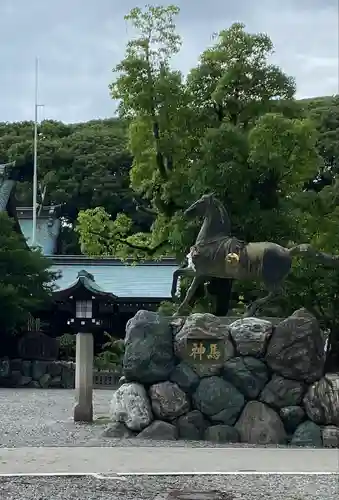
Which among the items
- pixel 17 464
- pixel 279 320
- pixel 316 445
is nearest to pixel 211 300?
pixel 279 320

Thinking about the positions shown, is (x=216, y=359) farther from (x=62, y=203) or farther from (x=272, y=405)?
(x=62, y=203)

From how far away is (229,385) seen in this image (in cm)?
967

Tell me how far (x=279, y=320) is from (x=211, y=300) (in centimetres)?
358

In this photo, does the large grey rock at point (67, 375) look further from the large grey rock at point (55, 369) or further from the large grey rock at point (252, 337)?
the large grey rock at point (252, 337)

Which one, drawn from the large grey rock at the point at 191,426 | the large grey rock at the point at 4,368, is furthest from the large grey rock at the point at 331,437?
the large grey rock at the point at 4,368

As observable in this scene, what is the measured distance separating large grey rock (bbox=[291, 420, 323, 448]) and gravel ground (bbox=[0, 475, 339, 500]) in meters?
2.63

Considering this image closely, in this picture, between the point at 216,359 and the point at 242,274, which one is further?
the point at 242,274

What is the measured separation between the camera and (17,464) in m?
7.06

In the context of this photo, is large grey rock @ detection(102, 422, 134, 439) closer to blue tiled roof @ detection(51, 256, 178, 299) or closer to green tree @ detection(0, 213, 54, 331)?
green tree @ detection(0, 213, 54, 331)

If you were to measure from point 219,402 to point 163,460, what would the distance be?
84.3 inches

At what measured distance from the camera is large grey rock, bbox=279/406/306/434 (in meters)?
9.51

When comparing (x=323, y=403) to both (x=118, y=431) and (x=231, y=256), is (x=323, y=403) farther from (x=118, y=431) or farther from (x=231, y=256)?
(x=118, y=431)

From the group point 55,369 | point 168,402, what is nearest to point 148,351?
point 168,402

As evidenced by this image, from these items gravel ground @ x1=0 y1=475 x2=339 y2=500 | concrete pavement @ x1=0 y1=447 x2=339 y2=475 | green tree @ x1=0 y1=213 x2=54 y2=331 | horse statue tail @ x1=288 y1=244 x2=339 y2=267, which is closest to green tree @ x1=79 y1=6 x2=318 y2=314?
horse statue tail @ x1=288 y1=244 x2=339 y2=267
